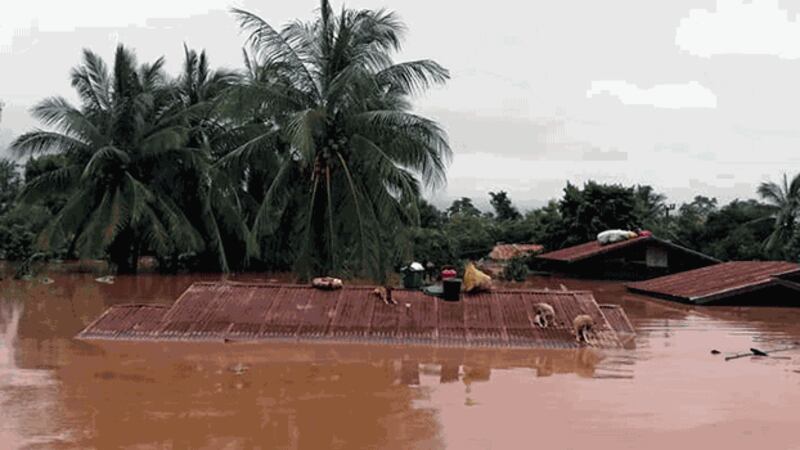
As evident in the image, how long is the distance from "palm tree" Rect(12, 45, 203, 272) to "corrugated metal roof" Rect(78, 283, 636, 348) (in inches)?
376

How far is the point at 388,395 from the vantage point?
305 inches

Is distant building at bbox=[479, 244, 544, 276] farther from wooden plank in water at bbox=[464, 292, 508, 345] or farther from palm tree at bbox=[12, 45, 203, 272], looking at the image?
wooden plank in water at bbox=[464, 292, 508, 345]

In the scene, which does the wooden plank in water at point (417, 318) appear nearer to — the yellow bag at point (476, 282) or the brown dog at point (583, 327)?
the yellow bag at point (476, 282)

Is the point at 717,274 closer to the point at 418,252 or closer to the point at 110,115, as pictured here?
the point at 418,252

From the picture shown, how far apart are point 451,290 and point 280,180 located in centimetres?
497

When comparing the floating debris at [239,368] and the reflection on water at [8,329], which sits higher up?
the reflection on water at [8,329]

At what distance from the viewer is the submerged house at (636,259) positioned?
77.6 ft

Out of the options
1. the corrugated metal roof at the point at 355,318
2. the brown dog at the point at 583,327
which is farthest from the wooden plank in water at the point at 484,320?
the brown dog at the point at 583,327

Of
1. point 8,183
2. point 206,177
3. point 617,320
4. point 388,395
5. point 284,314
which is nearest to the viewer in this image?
point 388,395

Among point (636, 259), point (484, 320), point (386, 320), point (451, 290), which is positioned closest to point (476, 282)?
point (451, 290)

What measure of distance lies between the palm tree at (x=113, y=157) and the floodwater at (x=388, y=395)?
9.43 m

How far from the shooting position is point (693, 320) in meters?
14.3

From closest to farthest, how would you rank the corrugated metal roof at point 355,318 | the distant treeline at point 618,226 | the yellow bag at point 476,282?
the corrugated metal roof at point 355,318 → the yellow bag at point 476,282 → the distant treeline at point 618,226

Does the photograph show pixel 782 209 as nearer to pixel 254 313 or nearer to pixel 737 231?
pixel 737 231
